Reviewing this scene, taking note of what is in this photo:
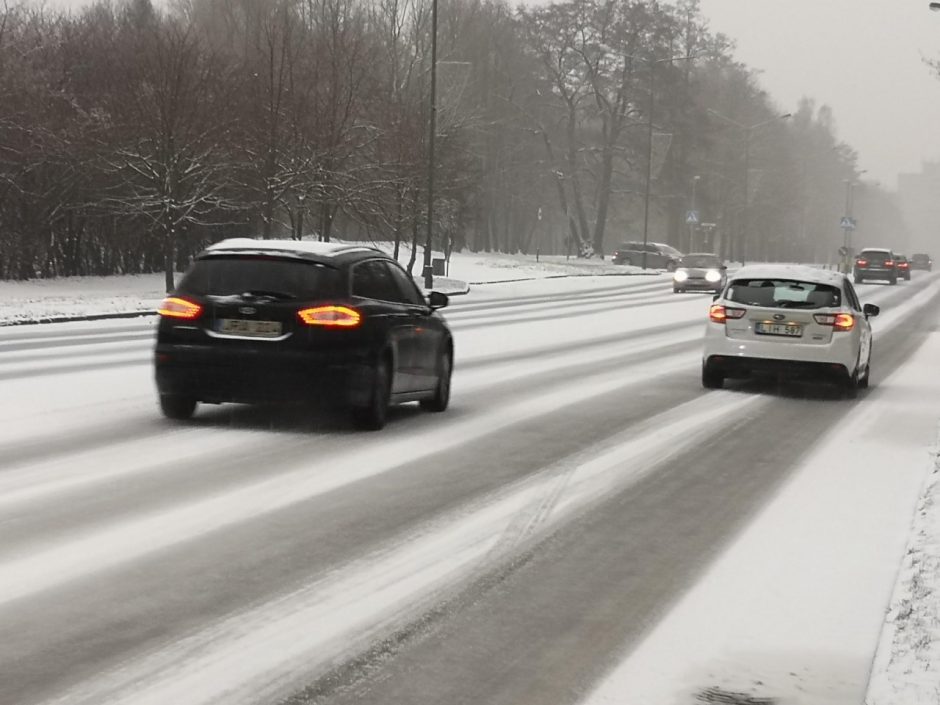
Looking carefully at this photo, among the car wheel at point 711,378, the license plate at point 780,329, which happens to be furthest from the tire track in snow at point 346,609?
the car wheel at point 711,378

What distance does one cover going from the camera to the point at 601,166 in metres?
91.9

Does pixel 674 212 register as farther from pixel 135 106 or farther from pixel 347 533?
pixel 347 533

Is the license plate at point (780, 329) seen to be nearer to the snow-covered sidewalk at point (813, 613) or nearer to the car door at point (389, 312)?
the car door at point (389, 312)

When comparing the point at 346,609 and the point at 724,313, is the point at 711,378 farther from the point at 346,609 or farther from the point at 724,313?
the point at 346,609

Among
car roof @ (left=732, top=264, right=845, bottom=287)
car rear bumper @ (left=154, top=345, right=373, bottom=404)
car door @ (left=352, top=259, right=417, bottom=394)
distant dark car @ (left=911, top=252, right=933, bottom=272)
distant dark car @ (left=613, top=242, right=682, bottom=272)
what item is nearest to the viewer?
car rear bumper @ (left=154, top=345, right=373, bottom=404)

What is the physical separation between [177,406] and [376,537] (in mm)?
5052

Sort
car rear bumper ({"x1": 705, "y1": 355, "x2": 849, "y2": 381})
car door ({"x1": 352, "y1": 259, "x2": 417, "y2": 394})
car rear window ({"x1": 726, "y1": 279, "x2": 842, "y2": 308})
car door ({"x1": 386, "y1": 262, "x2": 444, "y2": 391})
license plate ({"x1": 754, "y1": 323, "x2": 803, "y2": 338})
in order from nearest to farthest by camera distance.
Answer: car door ({"x1": 352, "y1": 259, "x2": 417, "y2": 394})
car door ({"x1": 386, "y1": 262, "x2": 444, "y2": 391})
car rear bumper ({"x1": 705, "y1": 355, "x2": 849, "y2": 381})
license plate ({"x1": 754, "y1": 323, "x2": 803, "y2": 338})
car rear window ({"x1": 726, "y1": 279, "x2": 842, "y2": 308})

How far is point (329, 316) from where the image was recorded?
39.8ft

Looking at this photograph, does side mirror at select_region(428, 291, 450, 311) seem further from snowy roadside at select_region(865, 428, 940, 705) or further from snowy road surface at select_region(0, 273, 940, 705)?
snowy roadside at select_region(865, 428, 940, 705)

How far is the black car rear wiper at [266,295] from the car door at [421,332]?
145 centimetres

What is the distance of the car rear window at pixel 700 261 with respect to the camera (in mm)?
54344

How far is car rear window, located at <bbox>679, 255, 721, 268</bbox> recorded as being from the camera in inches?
2140

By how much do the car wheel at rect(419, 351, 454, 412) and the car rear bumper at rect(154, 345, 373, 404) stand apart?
1975mm

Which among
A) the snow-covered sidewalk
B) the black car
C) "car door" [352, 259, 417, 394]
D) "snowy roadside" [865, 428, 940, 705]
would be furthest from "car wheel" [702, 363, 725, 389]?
"snowy roadside" [865, 428, 940, 705]
